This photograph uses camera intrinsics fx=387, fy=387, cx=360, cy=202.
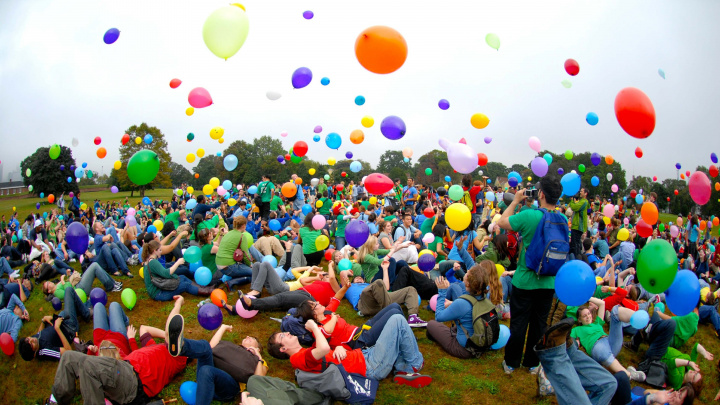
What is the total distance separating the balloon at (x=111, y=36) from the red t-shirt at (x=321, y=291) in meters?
5.74

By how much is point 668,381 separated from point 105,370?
19.4ft

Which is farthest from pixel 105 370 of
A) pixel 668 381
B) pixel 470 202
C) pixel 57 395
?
pixel 470 202

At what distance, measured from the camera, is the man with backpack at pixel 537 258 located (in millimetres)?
3539

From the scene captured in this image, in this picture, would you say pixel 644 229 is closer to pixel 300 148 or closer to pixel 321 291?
pixel 321 291

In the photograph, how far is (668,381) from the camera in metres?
4.49

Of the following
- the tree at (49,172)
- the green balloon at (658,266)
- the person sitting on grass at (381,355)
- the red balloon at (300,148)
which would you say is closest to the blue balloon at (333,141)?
the red balloon at (300,148)

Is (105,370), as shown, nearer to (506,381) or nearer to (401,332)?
(401,332)

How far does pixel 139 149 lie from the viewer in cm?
3638

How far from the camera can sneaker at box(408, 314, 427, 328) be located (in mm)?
5312

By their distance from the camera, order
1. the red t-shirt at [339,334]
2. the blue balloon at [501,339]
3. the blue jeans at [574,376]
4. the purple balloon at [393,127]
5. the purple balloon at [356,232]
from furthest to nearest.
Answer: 1. the purple balloon at [393,127]
2. the purple balloon at [356,232]
3. the blue balloon at [501,339]
4. the red t-shirt at [339,334]
5. the blue jeans at [574,376]

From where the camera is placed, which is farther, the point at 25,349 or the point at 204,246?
the point at 204,246

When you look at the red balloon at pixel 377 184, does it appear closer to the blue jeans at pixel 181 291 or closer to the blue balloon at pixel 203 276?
the blue balloon at pixel 203 276

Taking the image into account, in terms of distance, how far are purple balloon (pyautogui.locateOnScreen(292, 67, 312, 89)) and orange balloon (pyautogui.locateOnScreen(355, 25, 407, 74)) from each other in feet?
7.88

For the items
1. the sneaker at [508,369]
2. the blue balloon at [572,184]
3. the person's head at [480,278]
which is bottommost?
the sneaker at [508,369]
